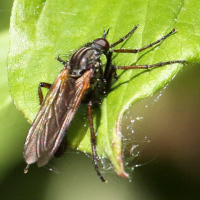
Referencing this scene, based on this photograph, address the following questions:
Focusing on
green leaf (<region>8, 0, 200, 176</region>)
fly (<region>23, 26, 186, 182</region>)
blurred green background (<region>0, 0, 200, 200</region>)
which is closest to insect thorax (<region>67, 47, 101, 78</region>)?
fly (<region>23, 26, 186, 182</region>)

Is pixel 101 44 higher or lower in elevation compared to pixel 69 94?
higher

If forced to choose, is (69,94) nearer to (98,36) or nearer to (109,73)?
(109,73)

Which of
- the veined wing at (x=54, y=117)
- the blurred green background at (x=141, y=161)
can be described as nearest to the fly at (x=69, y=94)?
the veined wing at (x=54, y=117)

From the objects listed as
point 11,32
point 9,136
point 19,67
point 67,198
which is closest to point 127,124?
point 19,67

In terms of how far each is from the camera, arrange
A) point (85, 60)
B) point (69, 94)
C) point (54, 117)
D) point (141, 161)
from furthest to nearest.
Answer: point (141, 161), point (85, 60), point (69, 94), point (54, 117)

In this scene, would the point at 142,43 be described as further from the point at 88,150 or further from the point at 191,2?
the point at 88,150

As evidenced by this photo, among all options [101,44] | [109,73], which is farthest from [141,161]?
[101,44]
